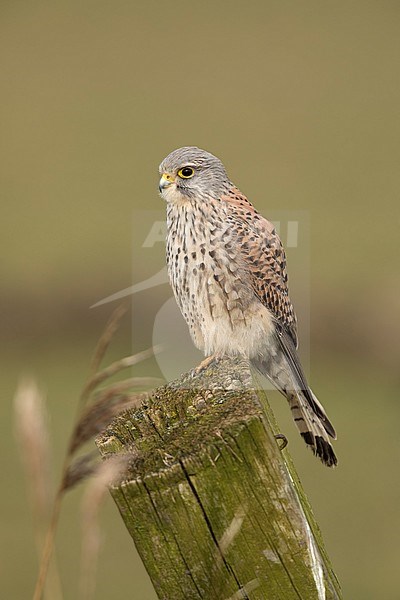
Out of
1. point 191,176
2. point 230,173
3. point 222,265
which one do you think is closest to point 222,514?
point 222,265

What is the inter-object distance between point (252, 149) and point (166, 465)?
41.9 ft

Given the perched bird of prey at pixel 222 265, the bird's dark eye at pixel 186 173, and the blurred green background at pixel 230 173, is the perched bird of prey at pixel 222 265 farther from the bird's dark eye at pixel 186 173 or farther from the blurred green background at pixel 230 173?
the blurred green background at pixel 230 173

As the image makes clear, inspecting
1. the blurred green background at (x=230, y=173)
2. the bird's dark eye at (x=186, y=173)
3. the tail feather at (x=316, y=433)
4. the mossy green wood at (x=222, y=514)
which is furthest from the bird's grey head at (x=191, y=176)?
the blurred green background at (x=230, y=173)

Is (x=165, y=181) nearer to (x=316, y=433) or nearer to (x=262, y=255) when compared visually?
(x=262, y=255)

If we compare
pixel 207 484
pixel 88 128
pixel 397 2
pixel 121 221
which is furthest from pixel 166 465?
pixel 397 2

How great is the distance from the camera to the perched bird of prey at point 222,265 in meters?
3.43

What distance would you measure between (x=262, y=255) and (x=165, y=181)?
0.39m

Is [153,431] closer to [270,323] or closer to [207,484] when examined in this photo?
[207,484]

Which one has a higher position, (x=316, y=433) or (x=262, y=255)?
(x=262, y=255)

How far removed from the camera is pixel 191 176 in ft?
11.3

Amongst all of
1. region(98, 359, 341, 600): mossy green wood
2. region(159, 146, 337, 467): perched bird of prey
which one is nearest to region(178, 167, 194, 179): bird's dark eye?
region(159, 146, 337, 467): perched bird of prey

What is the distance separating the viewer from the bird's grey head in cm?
339

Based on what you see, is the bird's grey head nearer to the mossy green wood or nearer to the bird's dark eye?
the bird's dark eye

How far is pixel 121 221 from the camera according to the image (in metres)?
11.9
